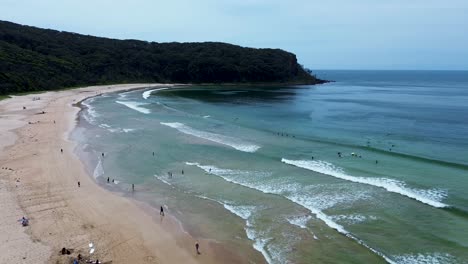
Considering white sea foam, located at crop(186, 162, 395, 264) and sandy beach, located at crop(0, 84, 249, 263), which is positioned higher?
white sea foam, located at crop(186, 162, 395, 264)

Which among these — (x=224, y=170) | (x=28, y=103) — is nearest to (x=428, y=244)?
(x=224, y=170)

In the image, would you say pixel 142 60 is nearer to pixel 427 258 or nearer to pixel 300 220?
pixel 300 220

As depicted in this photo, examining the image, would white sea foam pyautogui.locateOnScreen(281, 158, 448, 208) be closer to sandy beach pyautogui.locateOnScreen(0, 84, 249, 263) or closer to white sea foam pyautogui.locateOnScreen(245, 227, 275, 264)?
white sea foam pyautogui.locateOnScreen(245, 227, 275, 264)

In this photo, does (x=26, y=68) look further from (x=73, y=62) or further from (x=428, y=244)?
(x=428, y=244)

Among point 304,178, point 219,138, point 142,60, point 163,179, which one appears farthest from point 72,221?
point 142,60

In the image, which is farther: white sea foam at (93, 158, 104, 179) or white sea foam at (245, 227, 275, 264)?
white sea foam at (93, 158, 104, 179)

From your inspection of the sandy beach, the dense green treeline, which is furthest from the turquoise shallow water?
the dense green treeline
